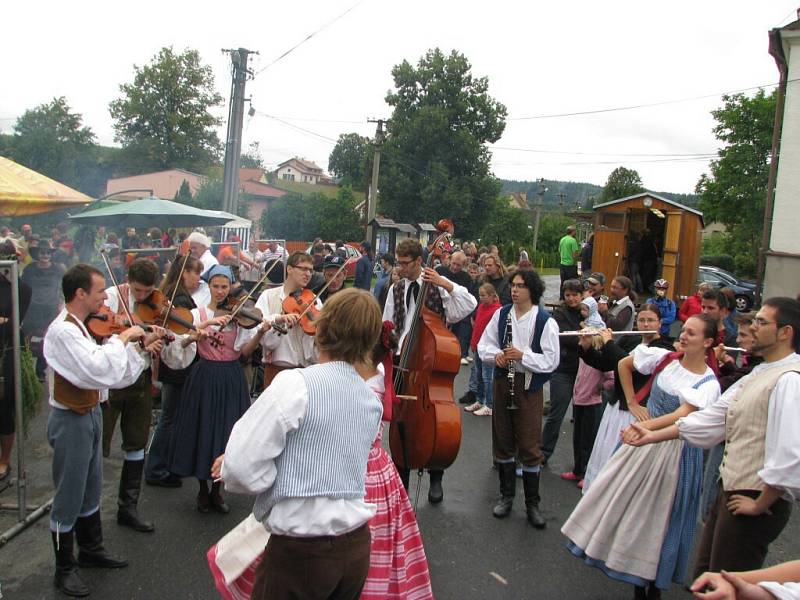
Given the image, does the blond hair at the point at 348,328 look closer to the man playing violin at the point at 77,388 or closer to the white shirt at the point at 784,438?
the man playing violin at the point at 77,388

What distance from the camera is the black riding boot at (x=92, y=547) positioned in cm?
385

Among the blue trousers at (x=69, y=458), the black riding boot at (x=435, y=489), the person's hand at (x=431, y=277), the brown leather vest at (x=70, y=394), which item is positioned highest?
the person's hand at (x=431, y=277)

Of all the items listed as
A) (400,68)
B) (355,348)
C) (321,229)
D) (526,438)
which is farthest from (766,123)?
(355,348)

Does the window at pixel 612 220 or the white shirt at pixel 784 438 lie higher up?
the window at pixel 612 220

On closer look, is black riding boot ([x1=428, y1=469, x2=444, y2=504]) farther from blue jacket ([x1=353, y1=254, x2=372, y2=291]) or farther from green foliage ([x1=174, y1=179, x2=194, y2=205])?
green foliage ([x1=174, y1=179, x2=194, y2=205])

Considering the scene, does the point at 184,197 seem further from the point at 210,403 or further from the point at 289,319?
the point at 289,319

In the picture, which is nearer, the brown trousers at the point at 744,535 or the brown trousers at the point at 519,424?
the brown trousers at the point at 744,535

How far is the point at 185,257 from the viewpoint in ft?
17.1

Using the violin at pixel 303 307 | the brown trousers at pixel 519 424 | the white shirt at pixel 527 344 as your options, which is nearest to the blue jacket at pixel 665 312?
the white shirt at pixel 527 344

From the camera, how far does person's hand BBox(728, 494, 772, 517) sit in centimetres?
293

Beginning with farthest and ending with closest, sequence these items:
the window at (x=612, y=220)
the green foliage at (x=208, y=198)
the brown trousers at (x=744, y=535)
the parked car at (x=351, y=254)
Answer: the green foliage at (x=208, y=198)
the window at (x=612, y=220)
the parked car at (x=351, y=254)
the brown trousers at (x=744, y=535)

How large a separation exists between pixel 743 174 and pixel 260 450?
2973cm

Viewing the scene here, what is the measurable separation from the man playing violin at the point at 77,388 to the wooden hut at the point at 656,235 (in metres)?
13.8

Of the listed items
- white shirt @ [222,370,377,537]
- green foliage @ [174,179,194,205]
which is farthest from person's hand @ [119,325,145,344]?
green foliage @ [174,179,194,205]
